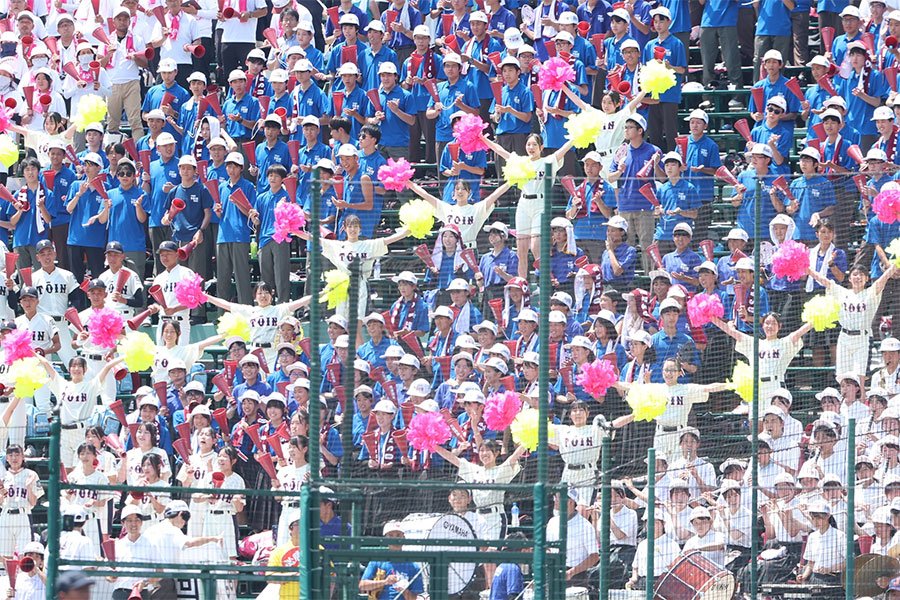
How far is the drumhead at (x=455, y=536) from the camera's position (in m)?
10.6

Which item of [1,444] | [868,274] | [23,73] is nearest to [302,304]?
[1,444]

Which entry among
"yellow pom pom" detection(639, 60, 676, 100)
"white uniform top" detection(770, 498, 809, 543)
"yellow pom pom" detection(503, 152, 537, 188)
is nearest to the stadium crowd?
"white uniform top" detection(770, 498, 809, 543)

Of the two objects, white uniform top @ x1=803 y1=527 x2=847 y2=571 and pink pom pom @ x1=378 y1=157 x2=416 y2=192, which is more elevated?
pink pom pom @ x1=378 y1=157 x2=416 y2=192

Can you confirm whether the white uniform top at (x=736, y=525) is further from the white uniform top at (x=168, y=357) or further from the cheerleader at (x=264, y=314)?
the white uniform top at (x=168, y=357)

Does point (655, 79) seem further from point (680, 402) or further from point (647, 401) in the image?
point (647, 401)

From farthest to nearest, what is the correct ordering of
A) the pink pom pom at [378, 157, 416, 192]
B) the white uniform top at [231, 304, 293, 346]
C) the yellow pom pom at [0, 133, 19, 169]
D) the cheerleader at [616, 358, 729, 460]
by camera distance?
1. the yellow pom pom at [0, 133, 19, 169]
2. the white uniform top at [231, 304, 293, 346]
3. the pink pom pom at [378, 157, 416, 192]
4. the cheerleader at [616, 358, 729, 460]

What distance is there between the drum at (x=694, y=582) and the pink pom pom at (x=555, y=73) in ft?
25.4

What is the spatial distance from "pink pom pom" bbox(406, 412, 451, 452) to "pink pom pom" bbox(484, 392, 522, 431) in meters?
0.37

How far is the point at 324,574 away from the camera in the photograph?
10406mm

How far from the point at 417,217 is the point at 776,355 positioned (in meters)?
2.96

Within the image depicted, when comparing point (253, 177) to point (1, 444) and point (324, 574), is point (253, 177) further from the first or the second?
point (324, 574)

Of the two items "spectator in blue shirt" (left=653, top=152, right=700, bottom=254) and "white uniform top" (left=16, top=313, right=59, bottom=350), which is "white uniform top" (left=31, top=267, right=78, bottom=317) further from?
"spectator in blue shirt" (left=653, top=152, right=700, bottom=254)

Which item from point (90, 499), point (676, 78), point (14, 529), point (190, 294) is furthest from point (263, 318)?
point (676, 78)

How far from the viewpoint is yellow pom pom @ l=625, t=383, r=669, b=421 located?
12469 millimetres
